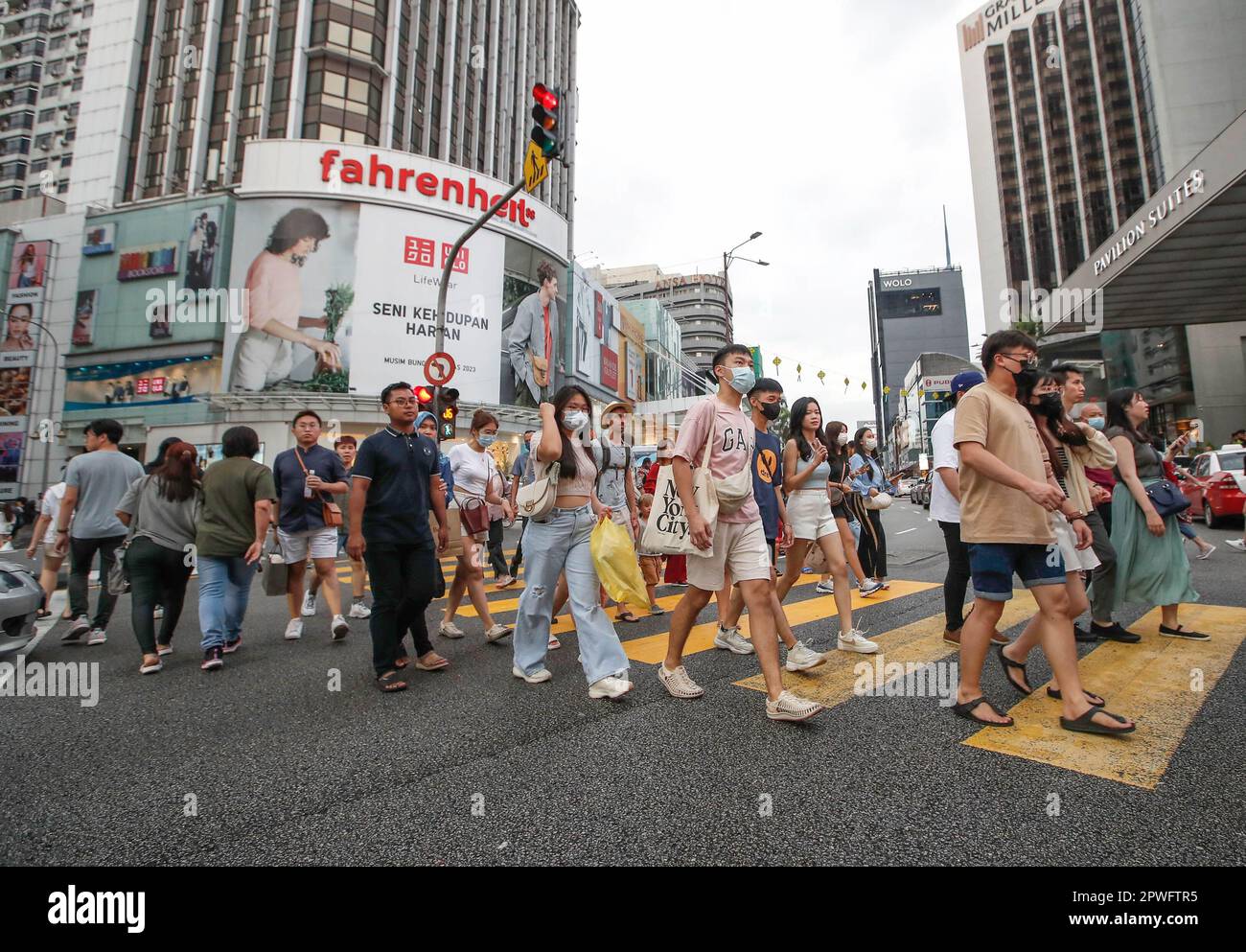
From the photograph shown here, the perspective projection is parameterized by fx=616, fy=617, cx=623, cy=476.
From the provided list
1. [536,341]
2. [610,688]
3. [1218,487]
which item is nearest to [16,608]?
[610,688]

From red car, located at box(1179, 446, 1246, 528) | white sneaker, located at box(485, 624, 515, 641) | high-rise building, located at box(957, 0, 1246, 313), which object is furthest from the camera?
high-rise building, located at box(957, 0, 1246, 313)

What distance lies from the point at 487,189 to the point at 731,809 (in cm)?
3302

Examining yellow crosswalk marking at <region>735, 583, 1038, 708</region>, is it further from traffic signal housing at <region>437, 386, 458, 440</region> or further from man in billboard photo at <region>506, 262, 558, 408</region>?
man in billboard photo at <region>506, 262, 558, 408</region>

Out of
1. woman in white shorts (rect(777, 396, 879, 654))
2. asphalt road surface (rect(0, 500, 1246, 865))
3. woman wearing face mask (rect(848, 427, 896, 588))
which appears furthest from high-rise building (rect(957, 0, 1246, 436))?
asphalt road surface (rect(0, 500, 1246, 865))

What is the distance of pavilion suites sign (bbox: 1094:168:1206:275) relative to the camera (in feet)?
51.6

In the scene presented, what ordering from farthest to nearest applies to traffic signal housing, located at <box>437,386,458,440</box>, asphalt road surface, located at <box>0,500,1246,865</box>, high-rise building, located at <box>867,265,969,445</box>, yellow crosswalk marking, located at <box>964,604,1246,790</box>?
1. high-rise building, located at <box>867,265,969,445</box>
2. traffic signal housing, located at <box>437,386,458,440</box>
3. yellow crosswalk marking, located at <box>964,604,1246,790</box>
4. asphalt road surface, located at <box>0,500,1246,865</box>

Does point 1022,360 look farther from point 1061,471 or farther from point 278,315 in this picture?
point 278,315

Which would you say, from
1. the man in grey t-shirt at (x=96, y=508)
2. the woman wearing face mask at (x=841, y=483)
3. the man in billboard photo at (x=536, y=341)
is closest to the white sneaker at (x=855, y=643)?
the woman wearing face mask at (x=841, y=483)

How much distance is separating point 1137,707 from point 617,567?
110 inches

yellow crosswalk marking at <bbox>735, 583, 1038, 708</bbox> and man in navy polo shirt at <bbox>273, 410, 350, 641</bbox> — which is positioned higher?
man in navy polo shirt at <bbox>273, 410, 350, 641</bbox>

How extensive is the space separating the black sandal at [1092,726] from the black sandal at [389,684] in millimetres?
3549
